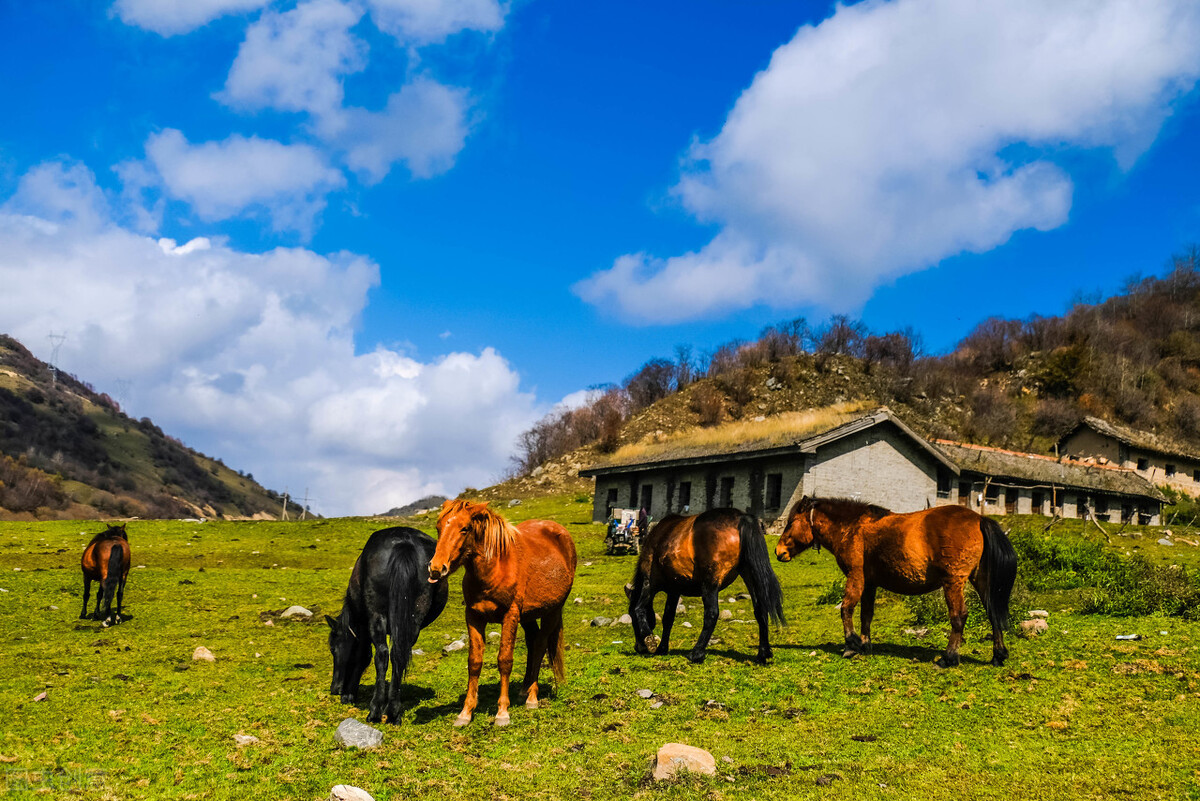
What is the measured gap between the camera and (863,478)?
3428cm

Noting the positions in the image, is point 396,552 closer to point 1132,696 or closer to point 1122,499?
point 1132,696

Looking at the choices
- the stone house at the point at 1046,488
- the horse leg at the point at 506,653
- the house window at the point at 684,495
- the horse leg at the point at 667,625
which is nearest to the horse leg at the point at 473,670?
the horse leg at the point at 506,653

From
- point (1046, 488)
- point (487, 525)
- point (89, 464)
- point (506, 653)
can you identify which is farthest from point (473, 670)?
point (89, 464)

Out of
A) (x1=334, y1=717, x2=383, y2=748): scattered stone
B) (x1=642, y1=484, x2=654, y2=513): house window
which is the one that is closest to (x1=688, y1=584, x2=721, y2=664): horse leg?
(x1=334, y1=717, x2=383, y2=748): scattered stone

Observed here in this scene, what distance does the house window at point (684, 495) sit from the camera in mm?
38938

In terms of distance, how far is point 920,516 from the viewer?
10805 millimetres

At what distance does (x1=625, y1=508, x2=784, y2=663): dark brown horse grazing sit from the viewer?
1115 centimetres

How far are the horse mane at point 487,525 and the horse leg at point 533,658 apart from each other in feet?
3.40

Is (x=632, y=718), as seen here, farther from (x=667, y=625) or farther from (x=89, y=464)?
(x=89, y=464)

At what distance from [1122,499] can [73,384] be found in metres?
145

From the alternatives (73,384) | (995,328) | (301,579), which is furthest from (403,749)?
(73,384)

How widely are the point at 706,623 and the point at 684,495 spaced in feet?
92.7

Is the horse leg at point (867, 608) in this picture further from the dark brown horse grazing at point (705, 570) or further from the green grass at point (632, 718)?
the dark brown horse grazing at point (705, 570)

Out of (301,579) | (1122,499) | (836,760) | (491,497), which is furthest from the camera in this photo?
(491,497)
